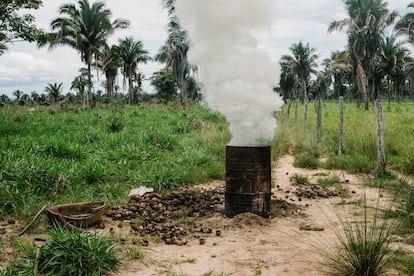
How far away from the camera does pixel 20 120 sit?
1395 cm

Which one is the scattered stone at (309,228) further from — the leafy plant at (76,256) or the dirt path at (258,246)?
the leafy plant at (76,256)

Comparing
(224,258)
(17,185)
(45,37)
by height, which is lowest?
(224,258)

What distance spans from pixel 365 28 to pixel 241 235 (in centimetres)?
3379

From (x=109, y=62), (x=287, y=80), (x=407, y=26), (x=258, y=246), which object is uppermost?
(x=407, y=26)

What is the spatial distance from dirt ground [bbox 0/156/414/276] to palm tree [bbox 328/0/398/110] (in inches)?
1158

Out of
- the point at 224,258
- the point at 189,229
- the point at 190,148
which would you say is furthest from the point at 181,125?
the point at 224,258

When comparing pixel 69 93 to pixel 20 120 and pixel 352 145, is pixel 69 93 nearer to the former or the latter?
pixel 20 120

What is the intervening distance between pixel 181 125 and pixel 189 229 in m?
9.66

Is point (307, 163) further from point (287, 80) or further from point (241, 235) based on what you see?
point (287, 80)

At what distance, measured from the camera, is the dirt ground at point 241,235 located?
13.5 feet

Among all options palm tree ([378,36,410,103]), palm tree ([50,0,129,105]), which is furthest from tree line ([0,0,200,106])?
palm tree ([378,36,410,103])

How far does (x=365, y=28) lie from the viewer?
113 ft

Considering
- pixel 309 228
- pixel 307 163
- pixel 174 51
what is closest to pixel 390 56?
pixel 174 51

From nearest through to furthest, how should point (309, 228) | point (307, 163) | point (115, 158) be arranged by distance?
point (309, 228) → point (115, 158) → point (307, 163)
